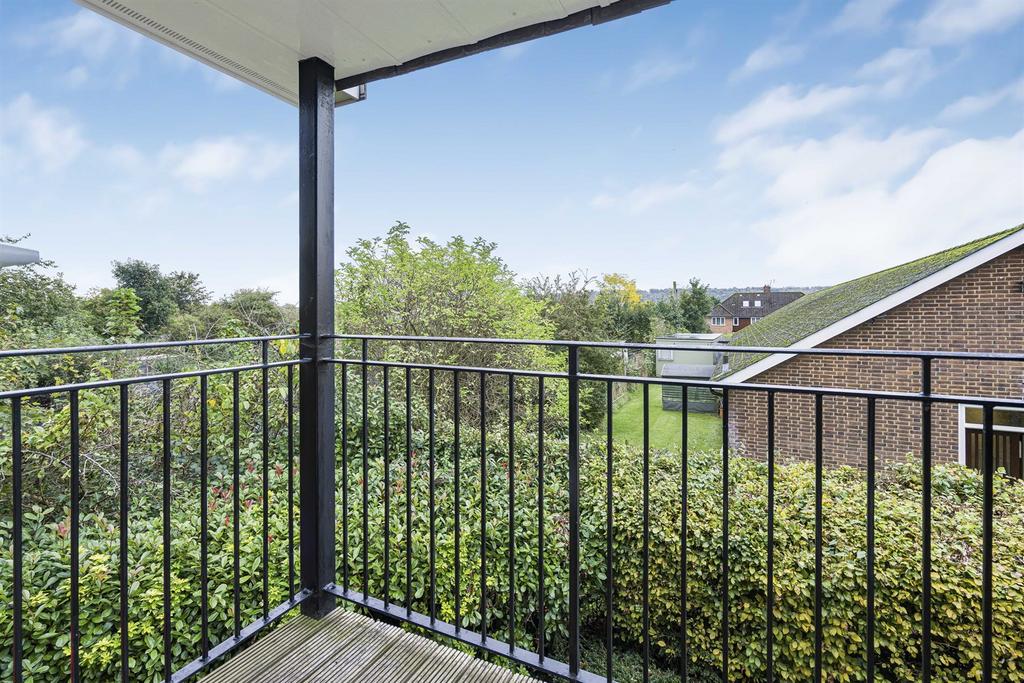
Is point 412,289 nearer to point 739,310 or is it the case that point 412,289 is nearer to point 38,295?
point 38,295

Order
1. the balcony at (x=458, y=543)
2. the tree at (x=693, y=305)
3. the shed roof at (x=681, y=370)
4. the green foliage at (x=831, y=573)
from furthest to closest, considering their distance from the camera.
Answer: the tree at (x=693, y=305) → the shed roof at (x=681, y=370) → the green foliage at (x=831, y=573) → the balcony at (x=458, y=543)

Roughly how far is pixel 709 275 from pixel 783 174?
3.53 meters

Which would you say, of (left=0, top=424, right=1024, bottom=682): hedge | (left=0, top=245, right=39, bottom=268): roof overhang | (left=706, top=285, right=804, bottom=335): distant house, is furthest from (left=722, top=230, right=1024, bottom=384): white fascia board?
(left=706, top=285, right=804, bottom=335): distant house

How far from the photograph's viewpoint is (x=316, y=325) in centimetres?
168

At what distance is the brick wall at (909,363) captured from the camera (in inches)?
201

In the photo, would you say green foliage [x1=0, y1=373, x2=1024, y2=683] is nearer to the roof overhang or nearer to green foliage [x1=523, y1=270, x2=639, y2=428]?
the roof overhang

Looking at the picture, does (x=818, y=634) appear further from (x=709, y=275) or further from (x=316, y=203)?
(x=709, y=275)

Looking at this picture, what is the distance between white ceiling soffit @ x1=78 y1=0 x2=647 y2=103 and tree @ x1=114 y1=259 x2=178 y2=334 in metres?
8.15

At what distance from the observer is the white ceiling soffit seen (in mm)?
1362

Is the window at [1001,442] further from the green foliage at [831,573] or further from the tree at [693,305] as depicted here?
the tree at [693,305]

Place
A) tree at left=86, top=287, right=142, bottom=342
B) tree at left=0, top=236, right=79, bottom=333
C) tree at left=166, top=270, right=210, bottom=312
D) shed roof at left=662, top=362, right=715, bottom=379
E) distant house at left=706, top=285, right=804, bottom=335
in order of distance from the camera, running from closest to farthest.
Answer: tree at left=86, top=287, right=142, bottom=342, tree at left=0, top=236, right=79, bottom=333, shed roof at left=662, top=362, right=715, bottom=379, tree at left=166, top=270, right=210, bottom=312, distant house at left=706, top=285, right=804, bottom=335

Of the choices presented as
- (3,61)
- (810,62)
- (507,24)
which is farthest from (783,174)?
(3,61)

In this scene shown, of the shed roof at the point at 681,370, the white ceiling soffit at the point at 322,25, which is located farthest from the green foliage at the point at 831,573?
the shed roof at the point at 681,370

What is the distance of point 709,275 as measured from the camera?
50.6 ft
